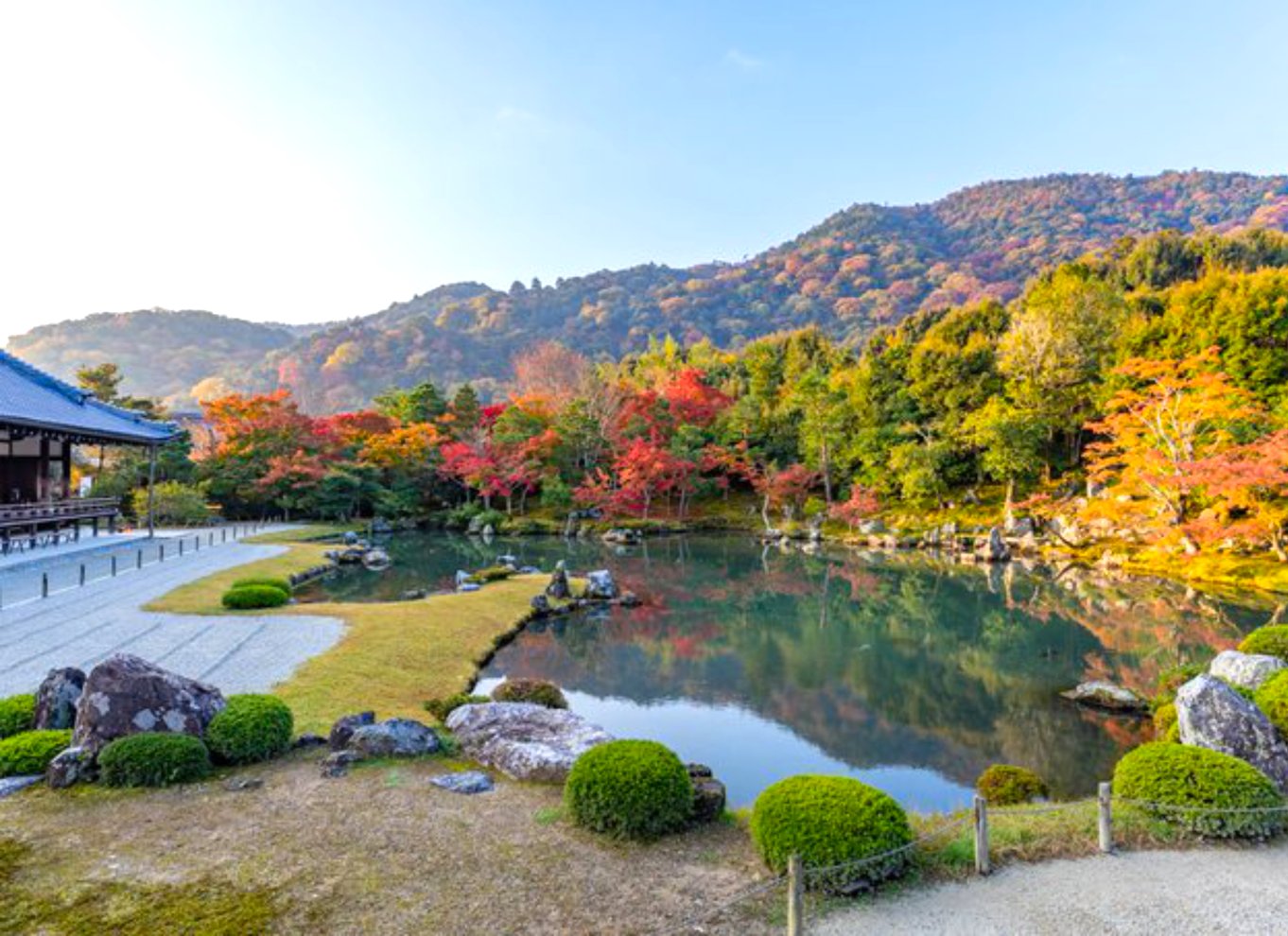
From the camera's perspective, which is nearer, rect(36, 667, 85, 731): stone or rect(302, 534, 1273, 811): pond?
rect(36, 667, 85, 731): stone

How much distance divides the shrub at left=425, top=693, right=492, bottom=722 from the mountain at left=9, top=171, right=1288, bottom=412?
220ft

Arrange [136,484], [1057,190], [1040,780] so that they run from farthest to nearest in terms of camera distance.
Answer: [1057,190]
[136,484]
[1040,780]

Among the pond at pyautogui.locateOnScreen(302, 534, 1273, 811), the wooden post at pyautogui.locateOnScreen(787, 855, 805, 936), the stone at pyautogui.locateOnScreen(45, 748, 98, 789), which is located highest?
the wooden post at pyautogui.locateOnScreen(787, 855, 805, 936)

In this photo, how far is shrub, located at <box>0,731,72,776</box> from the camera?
249 inches

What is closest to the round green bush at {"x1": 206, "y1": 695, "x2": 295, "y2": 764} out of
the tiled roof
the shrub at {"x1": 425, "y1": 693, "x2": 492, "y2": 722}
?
the shrub at {"x1": 425, "y1": 693, "x2": 492, "y2": 722}

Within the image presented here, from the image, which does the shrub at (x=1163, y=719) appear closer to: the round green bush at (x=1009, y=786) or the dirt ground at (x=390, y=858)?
the round green bush at (x=1009, y=786)

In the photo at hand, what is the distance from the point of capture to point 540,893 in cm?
463

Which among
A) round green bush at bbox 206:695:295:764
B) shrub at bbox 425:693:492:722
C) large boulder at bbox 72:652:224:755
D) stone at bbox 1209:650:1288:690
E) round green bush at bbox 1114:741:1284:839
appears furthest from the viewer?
shrub at bbox 425:693:492:722

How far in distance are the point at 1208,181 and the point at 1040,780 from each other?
12421 cm

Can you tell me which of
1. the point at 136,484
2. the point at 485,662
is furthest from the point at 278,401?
the point at 485,662

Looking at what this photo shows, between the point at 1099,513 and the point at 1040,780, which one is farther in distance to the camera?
the point at 1099,513

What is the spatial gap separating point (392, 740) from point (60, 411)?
2094 cm

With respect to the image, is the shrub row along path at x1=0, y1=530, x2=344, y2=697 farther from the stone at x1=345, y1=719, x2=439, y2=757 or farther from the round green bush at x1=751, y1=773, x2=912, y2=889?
the round green bush at x1=751, y1=773, x2=912, y2=889

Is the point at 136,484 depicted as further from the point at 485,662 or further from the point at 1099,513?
the point at 1099,513
